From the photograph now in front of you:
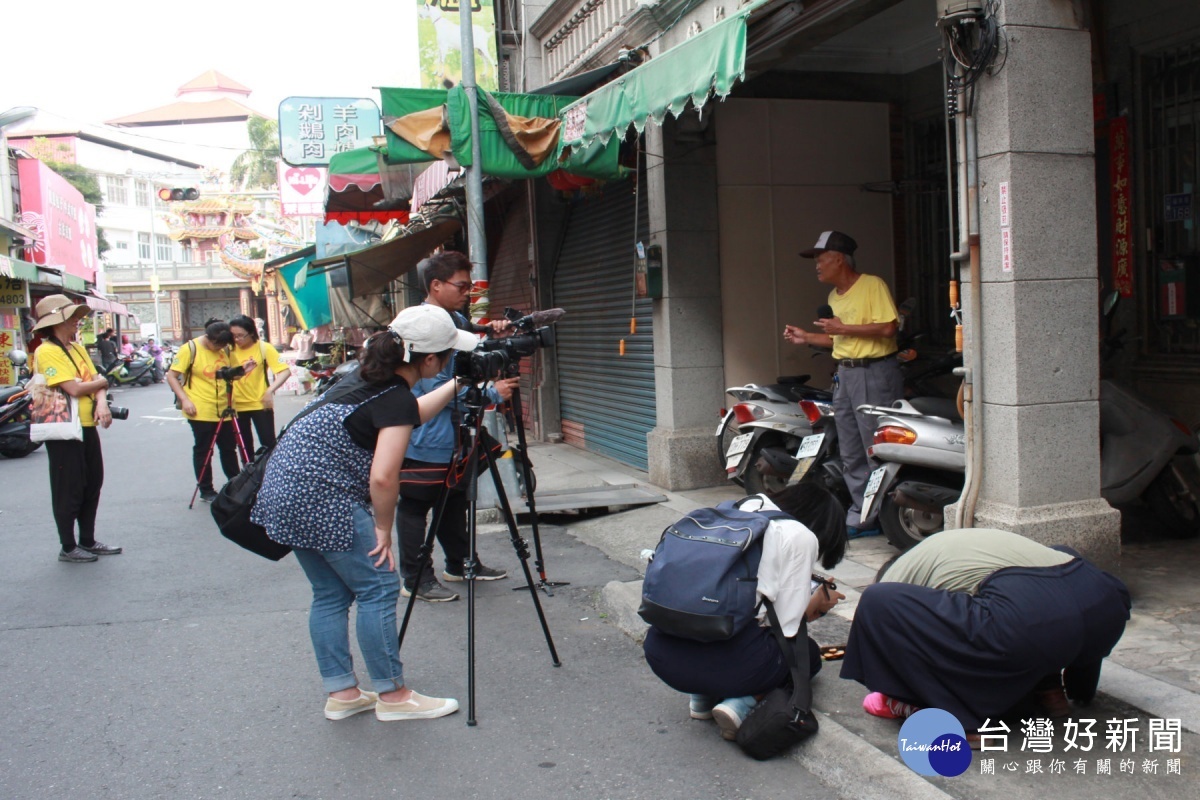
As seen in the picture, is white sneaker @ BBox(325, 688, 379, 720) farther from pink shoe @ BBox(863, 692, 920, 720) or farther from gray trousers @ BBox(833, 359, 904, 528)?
gray trousers @ BBox(833, 359, 904, 528)

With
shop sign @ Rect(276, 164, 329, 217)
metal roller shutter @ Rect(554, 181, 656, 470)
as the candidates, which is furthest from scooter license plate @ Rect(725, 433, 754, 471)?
shop sign @ Rect(276, 164, 329, 217)

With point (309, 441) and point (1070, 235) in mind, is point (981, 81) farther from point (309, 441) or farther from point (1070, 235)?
point (309, 441)

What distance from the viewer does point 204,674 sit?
4699mm

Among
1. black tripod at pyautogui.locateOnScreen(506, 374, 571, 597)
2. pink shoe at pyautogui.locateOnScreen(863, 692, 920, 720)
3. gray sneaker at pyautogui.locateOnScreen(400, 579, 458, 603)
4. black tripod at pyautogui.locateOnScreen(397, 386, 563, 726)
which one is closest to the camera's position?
pink shoe at pyautogui.locateOnScreen(863, 692, 920, 720)

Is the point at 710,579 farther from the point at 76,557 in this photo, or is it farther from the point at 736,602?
the point at 76,557

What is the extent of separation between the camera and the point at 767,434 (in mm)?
7418

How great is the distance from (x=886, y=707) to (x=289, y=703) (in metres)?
2.44

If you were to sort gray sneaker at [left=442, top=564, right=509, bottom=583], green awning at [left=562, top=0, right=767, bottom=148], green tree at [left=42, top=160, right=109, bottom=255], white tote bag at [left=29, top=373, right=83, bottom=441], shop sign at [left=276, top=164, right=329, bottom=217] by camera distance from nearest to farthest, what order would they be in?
green awning at [left=562, top=0, right=767, bottom=148], gray sneaker at [left=442, top=564, right=509, bottom=583], white tote bag at [left=29, top=373, right=83, bottom=441], shop sign at [left=276, top=164, right=329, bottom=217], green tree at [left=42, top=160, right=109, bottom=255]

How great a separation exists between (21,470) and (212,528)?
6008 millimetres

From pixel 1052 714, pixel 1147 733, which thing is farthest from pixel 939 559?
pixel 1147 733

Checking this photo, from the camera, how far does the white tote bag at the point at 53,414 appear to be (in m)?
6.77

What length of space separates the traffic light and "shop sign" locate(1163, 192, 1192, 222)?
6215cm

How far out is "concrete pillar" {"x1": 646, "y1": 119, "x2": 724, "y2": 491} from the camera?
27.1 ft

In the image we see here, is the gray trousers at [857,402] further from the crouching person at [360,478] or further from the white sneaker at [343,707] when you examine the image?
the white sneaker at [343,707]
